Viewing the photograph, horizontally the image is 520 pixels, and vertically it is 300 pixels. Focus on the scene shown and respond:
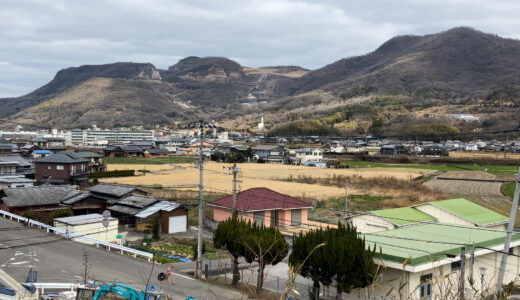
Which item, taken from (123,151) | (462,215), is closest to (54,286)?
(462,215)

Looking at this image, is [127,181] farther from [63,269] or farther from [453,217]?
[453,217]

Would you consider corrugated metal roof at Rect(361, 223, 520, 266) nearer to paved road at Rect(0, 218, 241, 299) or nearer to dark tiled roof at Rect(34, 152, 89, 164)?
paved road at Rect(0, 218, 241, 299)

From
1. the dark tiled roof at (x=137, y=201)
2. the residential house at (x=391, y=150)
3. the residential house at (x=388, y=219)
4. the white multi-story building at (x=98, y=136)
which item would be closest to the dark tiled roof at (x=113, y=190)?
the dark tiled roof at (x=137, y=201)

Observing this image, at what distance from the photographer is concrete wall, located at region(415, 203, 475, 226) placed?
71.1 ft

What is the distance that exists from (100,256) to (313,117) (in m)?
141

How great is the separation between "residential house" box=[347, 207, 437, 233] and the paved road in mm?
7823

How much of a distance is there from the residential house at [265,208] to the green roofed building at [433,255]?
8840mm

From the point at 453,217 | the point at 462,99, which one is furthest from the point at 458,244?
the point at 462,99

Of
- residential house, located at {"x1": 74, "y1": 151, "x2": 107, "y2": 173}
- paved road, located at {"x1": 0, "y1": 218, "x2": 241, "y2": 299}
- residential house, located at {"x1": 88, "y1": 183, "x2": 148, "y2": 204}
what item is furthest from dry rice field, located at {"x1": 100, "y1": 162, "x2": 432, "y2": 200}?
paved road, located at {"x1": 0, "y1": 218, "x2": 241, "y2": 299}

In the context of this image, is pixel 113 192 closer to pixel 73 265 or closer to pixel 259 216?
pixel 259 216

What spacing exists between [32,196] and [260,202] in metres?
14.6

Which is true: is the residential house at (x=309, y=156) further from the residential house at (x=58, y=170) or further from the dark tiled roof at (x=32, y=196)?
the dark tiled roof at (x=32, y=196)

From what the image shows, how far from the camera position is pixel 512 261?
18125mm

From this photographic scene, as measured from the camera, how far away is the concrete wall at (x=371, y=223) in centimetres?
2067
